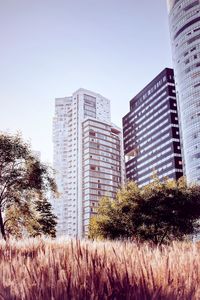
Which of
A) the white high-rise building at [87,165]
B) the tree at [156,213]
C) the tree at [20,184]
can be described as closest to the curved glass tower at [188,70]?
the white high-rise building at [87,165]

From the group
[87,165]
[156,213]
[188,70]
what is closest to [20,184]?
[156,213]

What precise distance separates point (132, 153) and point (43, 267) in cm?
18806

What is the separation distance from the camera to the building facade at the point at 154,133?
146375mm

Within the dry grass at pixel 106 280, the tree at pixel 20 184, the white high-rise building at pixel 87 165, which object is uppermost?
the white high-rise building at pixel 87 165

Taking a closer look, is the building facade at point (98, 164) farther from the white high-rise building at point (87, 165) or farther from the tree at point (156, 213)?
the tree at point (156, 213)

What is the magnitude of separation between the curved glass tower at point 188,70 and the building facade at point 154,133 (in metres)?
10.1

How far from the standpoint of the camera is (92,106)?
19150 cm

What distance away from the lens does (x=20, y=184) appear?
87.0ft

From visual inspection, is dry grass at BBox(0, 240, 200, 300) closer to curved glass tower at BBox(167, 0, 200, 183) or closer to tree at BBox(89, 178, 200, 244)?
tree at BBox(89, 178, 200, 244)

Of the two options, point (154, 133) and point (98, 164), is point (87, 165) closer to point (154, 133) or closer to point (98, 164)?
point (98, 164)

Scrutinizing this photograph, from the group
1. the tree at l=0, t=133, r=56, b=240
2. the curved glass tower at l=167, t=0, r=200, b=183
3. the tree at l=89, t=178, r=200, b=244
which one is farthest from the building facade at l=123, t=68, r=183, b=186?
the tree at l=0, t=133, r=56, b=240

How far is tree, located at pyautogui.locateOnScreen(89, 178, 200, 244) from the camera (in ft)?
117

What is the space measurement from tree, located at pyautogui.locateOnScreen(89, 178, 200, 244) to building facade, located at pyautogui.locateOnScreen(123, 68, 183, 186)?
102 meters

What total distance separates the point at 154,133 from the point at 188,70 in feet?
117
